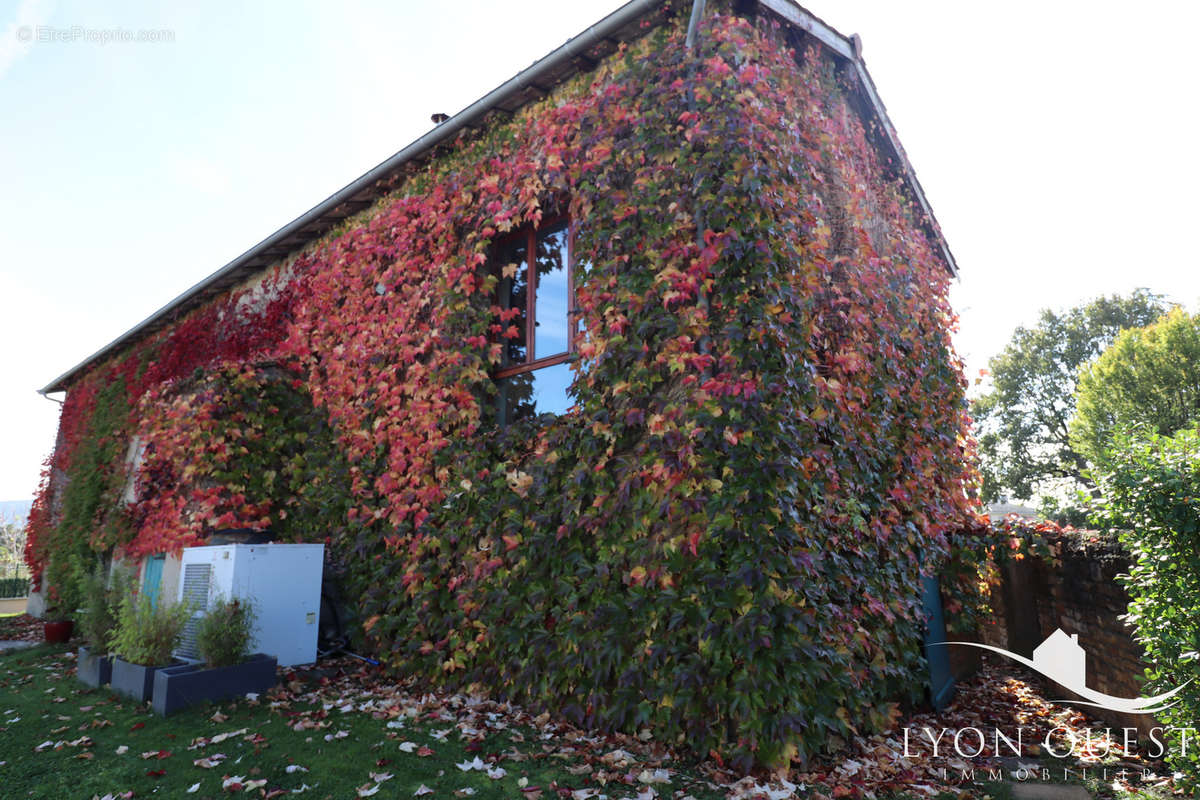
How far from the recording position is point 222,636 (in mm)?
4570

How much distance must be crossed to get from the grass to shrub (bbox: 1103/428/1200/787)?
2497 millimetres

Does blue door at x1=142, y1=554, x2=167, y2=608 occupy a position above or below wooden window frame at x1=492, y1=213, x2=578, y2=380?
below

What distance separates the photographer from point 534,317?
531 centimetres

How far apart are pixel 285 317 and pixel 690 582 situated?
6231mm

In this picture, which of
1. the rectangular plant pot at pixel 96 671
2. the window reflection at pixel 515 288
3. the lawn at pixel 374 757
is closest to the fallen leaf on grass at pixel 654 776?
the lawn at pixel 374 757

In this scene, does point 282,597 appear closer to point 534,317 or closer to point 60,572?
point 534,317

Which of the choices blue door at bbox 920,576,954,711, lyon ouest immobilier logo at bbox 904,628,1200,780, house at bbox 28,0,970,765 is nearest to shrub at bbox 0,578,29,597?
house at bbox 28,0,970,765

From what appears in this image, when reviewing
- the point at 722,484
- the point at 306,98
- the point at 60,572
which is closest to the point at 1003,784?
the point at 722,484

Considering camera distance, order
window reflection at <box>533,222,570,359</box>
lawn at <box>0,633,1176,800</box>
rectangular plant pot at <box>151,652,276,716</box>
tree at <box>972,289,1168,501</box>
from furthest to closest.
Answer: tree at <box>972,289,1168,501</box>
window reflection at <box>533,222,570,359</box>
rectangular plant pot at <box>151,652,276,716</box>
lawn at <box>0,633,1176,800</box>

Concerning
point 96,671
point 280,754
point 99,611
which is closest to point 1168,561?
point 280,754

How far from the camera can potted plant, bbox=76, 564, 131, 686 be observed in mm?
5246

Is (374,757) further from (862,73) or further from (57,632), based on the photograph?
(57,632)

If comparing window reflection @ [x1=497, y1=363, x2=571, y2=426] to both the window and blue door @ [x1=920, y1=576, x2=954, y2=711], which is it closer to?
the window

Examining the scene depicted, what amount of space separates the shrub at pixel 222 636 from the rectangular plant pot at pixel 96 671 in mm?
1286
